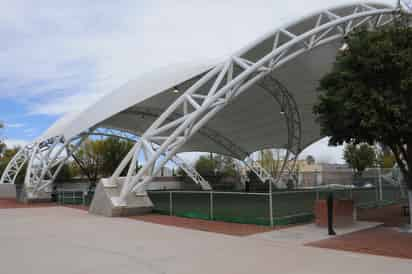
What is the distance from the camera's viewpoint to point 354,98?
11.7 meters

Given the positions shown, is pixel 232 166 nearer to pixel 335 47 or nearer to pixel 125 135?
pixel 125 135

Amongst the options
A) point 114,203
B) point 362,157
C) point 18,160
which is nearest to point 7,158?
point 18,160

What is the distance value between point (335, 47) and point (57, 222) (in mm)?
17200

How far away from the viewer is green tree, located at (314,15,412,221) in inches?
446

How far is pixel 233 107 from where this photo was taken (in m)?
32.1

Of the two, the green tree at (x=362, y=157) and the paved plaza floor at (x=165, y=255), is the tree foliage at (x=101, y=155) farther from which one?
the paved plaza floor at (x=165, y=255)

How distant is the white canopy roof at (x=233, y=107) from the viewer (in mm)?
23573

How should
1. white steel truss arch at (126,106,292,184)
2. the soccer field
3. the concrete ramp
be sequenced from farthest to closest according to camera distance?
1. the concrete ramp
2. white steel truss arch at (126,106,292,184)
3. the soccer field

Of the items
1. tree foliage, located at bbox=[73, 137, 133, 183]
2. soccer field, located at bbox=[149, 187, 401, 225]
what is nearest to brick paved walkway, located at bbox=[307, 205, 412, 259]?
soccer field, located at bbox=[149, 187, 401, 225]

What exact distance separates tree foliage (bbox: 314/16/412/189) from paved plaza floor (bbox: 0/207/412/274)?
172 inches

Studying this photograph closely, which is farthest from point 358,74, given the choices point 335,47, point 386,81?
point 335,47

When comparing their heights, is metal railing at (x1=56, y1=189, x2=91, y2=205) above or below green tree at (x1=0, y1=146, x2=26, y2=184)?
below

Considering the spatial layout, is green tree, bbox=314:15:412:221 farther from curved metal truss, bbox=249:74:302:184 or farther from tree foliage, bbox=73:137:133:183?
tree foliage, bbox=73:137:133:183

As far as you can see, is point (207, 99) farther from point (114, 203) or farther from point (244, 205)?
point (114, 203)
